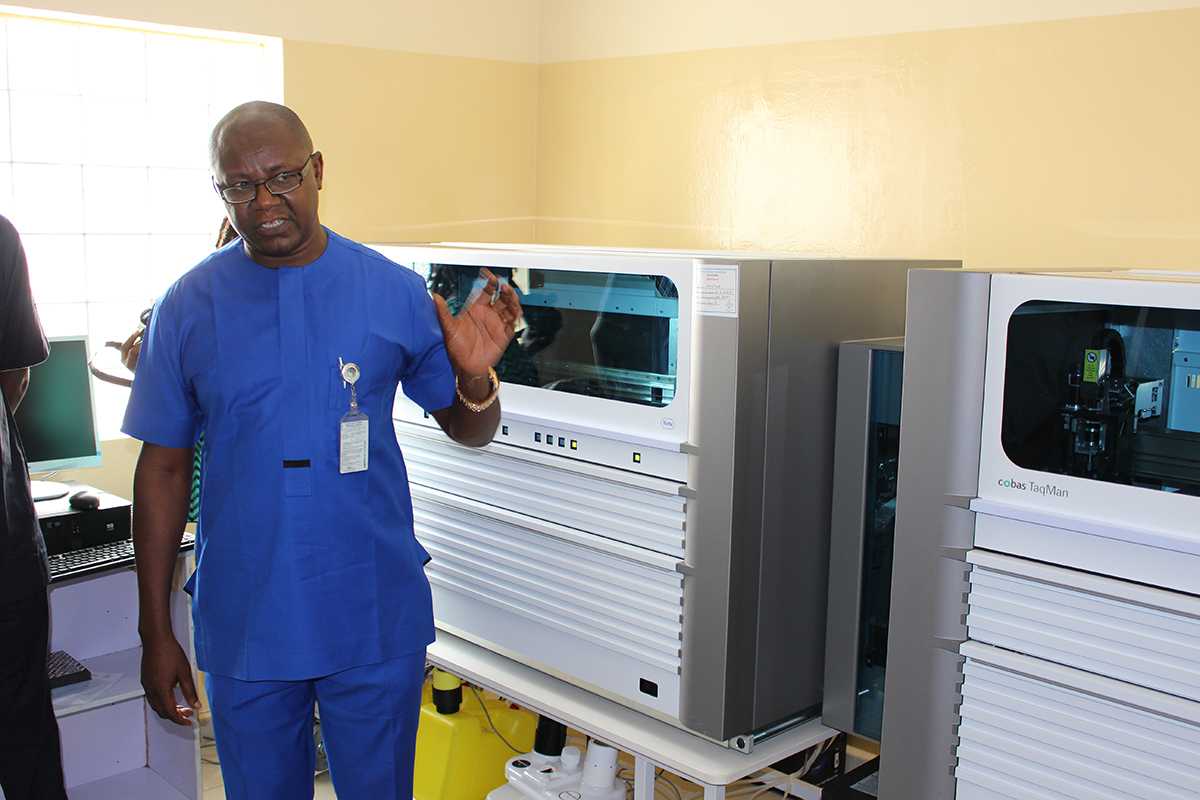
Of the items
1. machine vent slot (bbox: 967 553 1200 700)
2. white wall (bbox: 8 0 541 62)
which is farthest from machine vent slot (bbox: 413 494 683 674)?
white wall (bbox: 8 0 541 62)

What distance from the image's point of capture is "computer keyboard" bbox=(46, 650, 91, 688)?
2.62m

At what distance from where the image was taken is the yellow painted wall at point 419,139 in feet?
10.5

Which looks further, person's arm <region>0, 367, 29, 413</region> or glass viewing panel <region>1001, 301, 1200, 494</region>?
person's arm <region>0, 367, 29, 413</region>

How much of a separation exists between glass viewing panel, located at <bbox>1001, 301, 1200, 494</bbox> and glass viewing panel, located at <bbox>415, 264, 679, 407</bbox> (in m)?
0.61

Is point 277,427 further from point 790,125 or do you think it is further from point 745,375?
point 790,125

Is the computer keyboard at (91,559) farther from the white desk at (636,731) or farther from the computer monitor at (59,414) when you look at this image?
the white desk at (636,731)

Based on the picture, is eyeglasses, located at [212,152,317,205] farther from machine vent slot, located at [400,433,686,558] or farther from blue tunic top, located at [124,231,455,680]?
machine vent slot, located at [400,433,686,558]

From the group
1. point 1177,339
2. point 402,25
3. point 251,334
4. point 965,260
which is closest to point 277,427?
point 251,334

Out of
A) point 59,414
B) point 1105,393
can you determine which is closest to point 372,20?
point 59,414

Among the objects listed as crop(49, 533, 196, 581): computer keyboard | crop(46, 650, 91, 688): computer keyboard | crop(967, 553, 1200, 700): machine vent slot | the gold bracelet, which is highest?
the gold bracelet

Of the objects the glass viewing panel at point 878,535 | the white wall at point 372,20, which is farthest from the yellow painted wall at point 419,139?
the glass viewing panel at point 878,535

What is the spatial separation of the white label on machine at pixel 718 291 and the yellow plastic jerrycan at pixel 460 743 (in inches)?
A: 51.7

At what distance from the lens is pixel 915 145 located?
263 centimetres

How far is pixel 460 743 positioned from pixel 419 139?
5.73 feet
